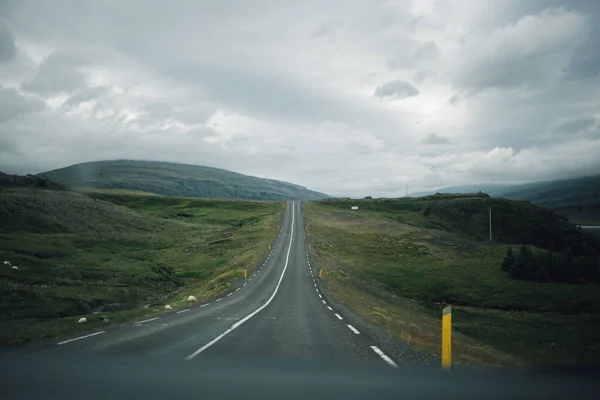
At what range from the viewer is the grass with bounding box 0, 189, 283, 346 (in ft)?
81.6

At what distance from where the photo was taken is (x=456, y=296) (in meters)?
51.6

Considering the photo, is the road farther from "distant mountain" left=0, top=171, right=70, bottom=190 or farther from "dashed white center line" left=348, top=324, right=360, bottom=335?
"distant mountain" left=0, top=171, right=70, bottom=190

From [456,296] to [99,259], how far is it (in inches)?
1836

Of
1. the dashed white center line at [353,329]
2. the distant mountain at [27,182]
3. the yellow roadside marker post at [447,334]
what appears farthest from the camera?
the distant mountain at [27,182]

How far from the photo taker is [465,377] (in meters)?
8.62

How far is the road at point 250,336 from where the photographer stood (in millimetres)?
11321

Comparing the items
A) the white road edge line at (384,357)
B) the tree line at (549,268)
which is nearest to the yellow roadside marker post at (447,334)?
the white road edge line at (384,357)

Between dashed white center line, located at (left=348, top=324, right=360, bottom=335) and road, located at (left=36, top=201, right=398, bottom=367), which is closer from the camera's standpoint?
road, located at (left=36, top=201, right=398, bottom=367)

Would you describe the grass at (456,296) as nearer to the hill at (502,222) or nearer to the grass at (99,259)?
the grass at (99,259)

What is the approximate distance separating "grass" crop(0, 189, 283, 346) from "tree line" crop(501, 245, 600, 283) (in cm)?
4003

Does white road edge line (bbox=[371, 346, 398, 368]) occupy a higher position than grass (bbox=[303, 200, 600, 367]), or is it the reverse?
white road edge line (bbox=[371, 346, 398, 368])

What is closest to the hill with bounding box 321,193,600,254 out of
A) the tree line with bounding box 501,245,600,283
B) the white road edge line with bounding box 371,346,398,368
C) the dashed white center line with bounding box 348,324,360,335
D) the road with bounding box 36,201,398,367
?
the tree line with bounding box 501,245,600,283

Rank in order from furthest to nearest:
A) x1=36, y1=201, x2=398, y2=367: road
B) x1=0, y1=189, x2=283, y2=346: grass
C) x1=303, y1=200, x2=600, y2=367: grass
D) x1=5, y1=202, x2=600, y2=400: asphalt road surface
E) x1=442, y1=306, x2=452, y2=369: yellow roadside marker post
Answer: x1=0, y1=189, x2=283, y2=346: grass < x1=303, y1=200, x2=600, y2=367: grass < x1=36, y1=201, x2=398, y2=367: road < x1=442, y1=306, x2=452, y2=369: yellow roadside marker post < x1=5, y1=202, x2=600, y2=400: asphalt road surface

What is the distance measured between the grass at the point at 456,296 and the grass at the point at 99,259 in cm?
1392
